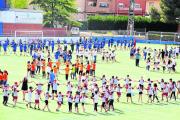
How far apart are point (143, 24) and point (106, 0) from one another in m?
15.7

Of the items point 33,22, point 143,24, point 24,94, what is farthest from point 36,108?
point 143,24

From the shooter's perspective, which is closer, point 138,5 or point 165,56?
point 165,56

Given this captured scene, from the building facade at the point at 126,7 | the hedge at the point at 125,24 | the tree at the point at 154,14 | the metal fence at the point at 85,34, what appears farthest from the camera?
the building facade at the point at 126,7

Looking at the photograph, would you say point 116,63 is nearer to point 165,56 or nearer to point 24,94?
point 165,56

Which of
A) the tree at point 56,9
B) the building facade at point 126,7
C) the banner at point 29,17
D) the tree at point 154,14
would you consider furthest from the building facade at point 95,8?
the banner at point 29,17

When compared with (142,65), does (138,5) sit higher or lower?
higher

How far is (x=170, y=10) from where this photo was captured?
7388cm

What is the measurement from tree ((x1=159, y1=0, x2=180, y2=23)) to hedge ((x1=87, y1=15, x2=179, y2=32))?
24.4 feet

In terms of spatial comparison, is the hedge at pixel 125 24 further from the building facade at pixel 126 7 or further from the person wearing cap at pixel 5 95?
the person wearing cap at pixel 5 95

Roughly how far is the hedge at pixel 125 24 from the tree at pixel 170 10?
7436 millimetres

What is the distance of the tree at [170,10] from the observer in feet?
240

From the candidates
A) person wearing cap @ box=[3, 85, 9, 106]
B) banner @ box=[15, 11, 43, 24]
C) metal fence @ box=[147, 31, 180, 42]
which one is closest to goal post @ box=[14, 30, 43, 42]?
banner @ box=[15, 11, 43, 24]

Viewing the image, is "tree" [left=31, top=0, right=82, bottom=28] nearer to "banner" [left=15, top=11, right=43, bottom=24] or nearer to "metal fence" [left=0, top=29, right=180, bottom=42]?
"metal fence" [left=0, top=29, right=180, bottom=42]

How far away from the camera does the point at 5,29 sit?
58.6 meters
